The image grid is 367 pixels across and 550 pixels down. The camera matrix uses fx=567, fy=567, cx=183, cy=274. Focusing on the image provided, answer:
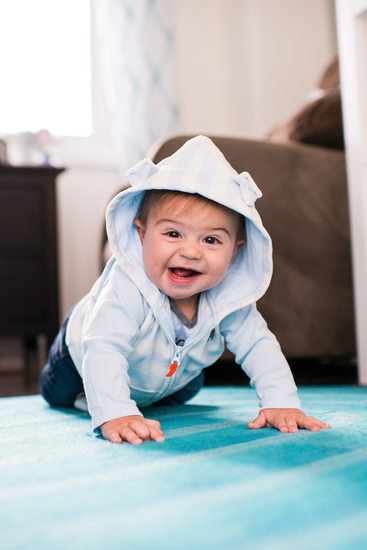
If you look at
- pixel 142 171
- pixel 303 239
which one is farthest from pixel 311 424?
pixel 303 239

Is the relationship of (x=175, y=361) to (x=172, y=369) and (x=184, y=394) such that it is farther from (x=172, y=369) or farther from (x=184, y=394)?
(x=184, y=394)

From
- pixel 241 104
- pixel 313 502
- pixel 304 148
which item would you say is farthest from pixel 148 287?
pixel 241 104

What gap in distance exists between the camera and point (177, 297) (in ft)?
2.89

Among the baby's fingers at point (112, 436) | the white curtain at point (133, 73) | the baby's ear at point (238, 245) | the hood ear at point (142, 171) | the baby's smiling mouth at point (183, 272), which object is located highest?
the white curtain at point (133, 73)

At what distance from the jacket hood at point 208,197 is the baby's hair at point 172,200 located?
0.01 metres

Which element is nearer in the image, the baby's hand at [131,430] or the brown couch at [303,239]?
the baby's hand at [131,430]

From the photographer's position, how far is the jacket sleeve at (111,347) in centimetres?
77

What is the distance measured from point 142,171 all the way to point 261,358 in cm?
34

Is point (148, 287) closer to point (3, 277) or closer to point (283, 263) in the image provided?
point (283, 263)

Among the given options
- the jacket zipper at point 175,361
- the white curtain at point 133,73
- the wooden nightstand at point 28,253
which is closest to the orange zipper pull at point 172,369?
the jacket zipper at point 175,361

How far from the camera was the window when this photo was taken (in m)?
2.64

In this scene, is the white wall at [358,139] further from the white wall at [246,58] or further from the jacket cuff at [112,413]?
the white wall at [246,58]

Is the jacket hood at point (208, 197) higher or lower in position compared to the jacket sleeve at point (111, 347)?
higher

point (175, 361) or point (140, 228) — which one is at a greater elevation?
point (140, 228)
